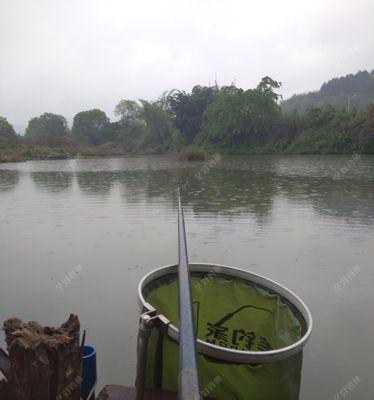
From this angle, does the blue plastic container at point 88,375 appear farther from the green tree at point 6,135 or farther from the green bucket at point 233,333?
the green tree at point 6,135

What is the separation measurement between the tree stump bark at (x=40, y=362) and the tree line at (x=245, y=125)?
29.5 meters

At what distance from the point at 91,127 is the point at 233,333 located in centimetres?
6190

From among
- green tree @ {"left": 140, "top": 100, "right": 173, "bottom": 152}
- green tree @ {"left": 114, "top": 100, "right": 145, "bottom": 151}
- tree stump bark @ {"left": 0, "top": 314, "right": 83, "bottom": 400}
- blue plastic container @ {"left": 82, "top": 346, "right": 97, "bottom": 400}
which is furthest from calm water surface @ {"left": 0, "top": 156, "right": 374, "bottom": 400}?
green tree @ {"left": 114, "top": 100, "right": 145, "bottom": 151}

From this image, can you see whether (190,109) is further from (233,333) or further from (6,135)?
(233,333)

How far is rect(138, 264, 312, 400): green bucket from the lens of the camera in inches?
61.6

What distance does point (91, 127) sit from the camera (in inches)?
2413

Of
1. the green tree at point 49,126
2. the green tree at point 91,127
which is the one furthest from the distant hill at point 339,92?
the green tree at point 49,126

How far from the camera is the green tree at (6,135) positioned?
3907 centimetres

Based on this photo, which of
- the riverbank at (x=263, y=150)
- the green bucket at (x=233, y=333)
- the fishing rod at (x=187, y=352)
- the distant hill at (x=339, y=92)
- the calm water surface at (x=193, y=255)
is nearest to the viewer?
the fishing rod at (x=187, y=352)

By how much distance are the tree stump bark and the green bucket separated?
0.32m

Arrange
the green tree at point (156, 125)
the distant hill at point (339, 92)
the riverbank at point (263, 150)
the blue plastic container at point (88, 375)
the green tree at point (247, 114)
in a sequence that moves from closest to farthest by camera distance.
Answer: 1. the blue plastic container at point (88, 375)
2. the riverbank at point (263, 150)
3. the green tree at point (247, 114)
4. the green tree at point (156, 125)
5. the distant hill at point (339, 92)

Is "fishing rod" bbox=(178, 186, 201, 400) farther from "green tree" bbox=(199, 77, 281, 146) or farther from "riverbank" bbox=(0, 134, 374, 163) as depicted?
"green tree" bbox=(199, 77, 281, 146)

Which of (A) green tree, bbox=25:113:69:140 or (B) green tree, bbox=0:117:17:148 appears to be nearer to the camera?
(B) green tree, bbox=0:117:17:148

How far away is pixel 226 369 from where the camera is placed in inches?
62.7
